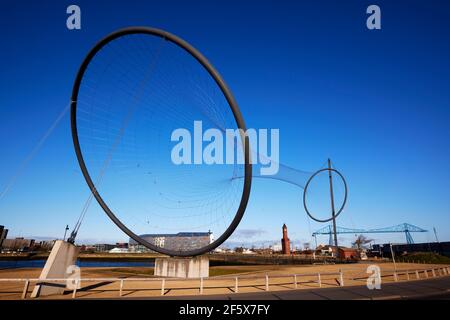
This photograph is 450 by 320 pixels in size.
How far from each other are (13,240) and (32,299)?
8318 inches

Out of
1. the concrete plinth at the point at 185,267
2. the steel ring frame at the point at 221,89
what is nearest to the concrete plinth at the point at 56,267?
A: the steel ring frame at the point at 221,89

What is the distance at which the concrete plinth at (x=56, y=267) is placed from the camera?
14.9m

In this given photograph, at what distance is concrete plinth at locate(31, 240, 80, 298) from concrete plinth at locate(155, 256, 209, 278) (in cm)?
1442

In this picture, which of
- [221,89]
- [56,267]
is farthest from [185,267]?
[221,89]

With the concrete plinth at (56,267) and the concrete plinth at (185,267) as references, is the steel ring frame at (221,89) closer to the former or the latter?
the concrete plinth at (56,267)

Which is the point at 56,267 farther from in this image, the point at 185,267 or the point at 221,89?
the point at 185,267

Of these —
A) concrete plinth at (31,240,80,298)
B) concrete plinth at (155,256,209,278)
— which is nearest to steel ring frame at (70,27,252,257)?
concrete plinth at (31,240,80,298)

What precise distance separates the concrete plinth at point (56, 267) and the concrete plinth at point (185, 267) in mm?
14421

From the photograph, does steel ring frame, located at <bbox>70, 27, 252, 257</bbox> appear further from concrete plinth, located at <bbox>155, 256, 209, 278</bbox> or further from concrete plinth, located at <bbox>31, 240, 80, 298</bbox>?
concrete plinth, located at <bbox>155, 256, 209, 278</bbox>

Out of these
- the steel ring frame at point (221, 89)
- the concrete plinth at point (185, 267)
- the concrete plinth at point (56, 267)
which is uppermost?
the steel ring frame at point (221, 89)

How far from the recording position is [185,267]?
98.2 ft
